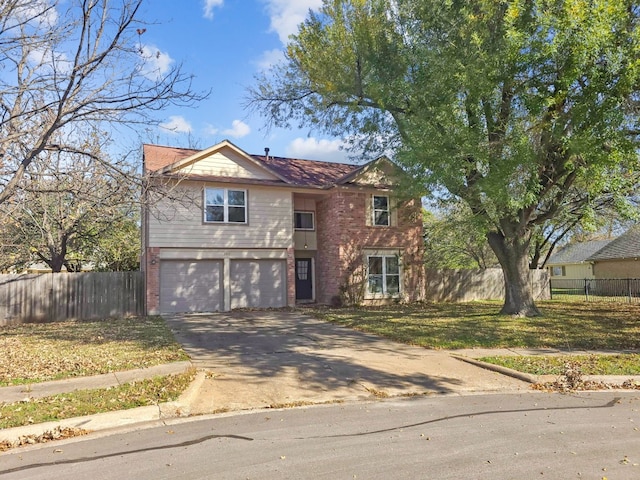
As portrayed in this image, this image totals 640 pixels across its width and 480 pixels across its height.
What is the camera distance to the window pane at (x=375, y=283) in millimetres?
20641

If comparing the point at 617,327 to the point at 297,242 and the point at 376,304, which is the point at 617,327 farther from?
the point at 297,242

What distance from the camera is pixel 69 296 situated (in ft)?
55.1

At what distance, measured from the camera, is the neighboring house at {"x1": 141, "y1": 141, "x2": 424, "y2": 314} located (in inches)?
696

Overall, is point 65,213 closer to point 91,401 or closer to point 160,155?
point 160,155

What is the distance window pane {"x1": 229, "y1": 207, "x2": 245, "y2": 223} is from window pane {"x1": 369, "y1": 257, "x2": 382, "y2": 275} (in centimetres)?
611

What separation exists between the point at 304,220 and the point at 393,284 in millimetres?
5163

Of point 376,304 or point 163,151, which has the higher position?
point 163,151

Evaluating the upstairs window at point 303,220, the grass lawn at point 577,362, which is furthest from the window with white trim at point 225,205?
the grass lawn at point 577,362

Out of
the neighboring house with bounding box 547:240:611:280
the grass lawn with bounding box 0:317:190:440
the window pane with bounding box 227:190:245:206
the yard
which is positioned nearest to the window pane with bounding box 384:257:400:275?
the yard

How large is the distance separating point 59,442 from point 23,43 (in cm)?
676

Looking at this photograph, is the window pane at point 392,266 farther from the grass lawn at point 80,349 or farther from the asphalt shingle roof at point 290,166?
the grass lawn at point 80,349

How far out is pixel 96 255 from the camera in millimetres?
24188

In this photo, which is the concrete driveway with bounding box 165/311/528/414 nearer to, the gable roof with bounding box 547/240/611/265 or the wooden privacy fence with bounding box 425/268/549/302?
the wooden privacy fence with bounding box 425/268/549/302

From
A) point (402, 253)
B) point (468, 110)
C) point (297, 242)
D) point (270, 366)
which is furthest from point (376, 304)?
point (270, 366)
